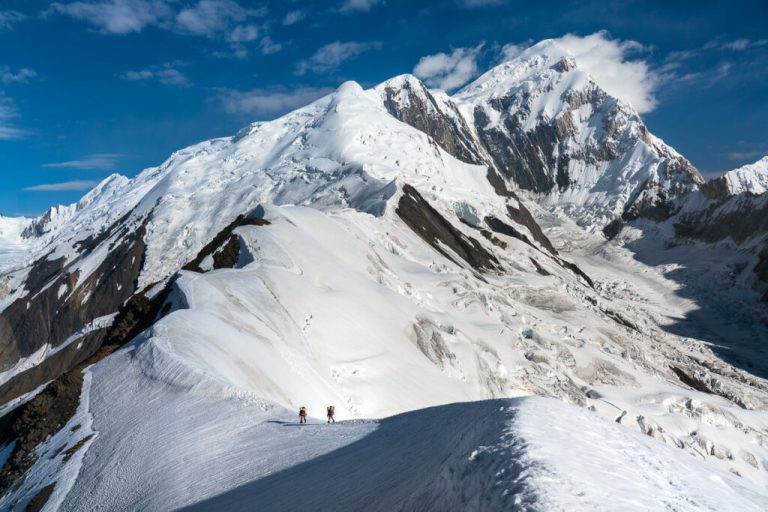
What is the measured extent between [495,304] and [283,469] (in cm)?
5961

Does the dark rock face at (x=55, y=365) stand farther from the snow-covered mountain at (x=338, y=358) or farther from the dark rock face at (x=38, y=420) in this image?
the dark rock face at (x=38, y=420)

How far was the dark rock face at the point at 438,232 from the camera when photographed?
9125cm

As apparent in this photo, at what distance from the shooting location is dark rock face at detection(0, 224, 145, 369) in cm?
11769

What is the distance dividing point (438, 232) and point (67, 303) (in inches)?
3389

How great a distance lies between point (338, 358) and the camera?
119 feet

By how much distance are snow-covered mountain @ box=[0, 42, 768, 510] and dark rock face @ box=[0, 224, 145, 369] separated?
579 millimetres

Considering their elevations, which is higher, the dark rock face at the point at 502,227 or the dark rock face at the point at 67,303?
the dark rock face at the point at 502,227

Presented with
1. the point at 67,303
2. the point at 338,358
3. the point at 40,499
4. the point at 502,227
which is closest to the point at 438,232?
the point at 502,227

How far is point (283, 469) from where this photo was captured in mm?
13805

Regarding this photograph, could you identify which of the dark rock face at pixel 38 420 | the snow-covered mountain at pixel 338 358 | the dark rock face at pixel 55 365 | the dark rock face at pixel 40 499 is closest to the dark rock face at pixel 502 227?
the snow-covered mountain at pixel 338 358

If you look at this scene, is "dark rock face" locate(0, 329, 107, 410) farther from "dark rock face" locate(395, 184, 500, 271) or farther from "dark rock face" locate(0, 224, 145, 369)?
"dark rock face" locate(395, 184, 500, 271)

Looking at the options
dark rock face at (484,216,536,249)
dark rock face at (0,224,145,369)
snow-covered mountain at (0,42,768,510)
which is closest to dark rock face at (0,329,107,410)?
snow-covered mountain at (0,42,768,510)

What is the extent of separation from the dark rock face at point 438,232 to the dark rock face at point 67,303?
61056mm

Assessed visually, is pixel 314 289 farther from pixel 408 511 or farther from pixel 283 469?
pixel 408 511
